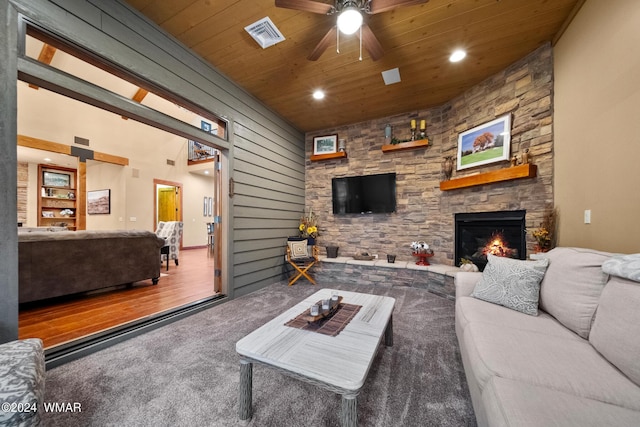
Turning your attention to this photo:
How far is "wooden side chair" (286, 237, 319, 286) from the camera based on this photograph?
13.1 feet

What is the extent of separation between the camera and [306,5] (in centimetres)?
184

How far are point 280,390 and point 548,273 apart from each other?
2043mm

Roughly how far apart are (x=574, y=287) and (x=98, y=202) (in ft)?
31.0

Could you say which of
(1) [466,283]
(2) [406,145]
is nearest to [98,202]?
(2) [406,145]

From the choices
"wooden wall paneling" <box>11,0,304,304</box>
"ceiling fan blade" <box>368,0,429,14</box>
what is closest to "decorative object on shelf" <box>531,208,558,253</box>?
"ceiling fan blade" <box>368,0,429,14</box>

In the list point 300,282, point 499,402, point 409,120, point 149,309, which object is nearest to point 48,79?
point 149,309

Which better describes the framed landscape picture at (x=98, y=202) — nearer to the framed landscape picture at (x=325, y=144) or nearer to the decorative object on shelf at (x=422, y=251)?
the framed landscape picture at (x=325, y=144)

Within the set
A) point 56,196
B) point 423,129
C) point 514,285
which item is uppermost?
point 423,129

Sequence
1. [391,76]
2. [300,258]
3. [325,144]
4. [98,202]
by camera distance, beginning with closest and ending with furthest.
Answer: [391,76], [300,258], [325,144], [98,202]

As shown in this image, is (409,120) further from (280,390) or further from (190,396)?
(190,396)

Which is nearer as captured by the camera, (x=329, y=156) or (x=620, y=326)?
(x=620, y=326)

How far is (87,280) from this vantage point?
10.1 ft

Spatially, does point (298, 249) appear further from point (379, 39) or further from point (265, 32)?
point (379, 39)

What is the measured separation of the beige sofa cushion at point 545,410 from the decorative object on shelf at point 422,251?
9.50ft
